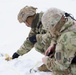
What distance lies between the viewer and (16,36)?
6270mm

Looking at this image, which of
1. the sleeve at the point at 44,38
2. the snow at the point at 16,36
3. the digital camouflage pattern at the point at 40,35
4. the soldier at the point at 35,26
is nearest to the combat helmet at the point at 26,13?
the soldier at the point at 35,26

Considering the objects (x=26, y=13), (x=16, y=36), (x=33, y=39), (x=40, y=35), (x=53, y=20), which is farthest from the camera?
(x=16, y=36)

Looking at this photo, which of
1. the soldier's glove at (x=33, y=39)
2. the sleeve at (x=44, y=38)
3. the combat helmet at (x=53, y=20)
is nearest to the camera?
the combat helmet at (x=53, y=20)

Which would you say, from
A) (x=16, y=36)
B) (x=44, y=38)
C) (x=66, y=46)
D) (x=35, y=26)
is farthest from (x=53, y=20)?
(x=16, y=36)

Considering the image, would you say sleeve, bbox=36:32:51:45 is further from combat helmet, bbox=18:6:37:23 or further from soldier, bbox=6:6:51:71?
combat helmet, bbox=18:6:37:23

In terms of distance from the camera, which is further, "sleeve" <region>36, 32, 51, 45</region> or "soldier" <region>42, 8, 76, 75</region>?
"sleeve" <region>36, 32, 51, 45</region>

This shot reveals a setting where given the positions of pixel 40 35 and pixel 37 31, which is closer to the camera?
pixel 40 35

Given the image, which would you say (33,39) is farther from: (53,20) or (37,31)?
(53,20)

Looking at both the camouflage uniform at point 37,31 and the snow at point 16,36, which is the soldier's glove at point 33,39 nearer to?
the camouflage uniform at point 37,31

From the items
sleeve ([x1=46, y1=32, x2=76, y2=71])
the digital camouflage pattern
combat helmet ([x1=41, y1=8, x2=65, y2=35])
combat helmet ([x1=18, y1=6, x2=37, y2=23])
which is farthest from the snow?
combat helmet ([x1=41, y1=8, x2=65, y2=35])

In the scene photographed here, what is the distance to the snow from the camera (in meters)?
4.25

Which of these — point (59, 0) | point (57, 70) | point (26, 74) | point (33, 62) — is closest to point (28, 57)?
point (33, 62)

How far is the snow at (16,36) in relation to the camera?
13.9 ft

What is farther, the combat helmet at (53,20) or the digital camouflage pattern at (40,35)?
the digital camouflage pattern at (40,35)
